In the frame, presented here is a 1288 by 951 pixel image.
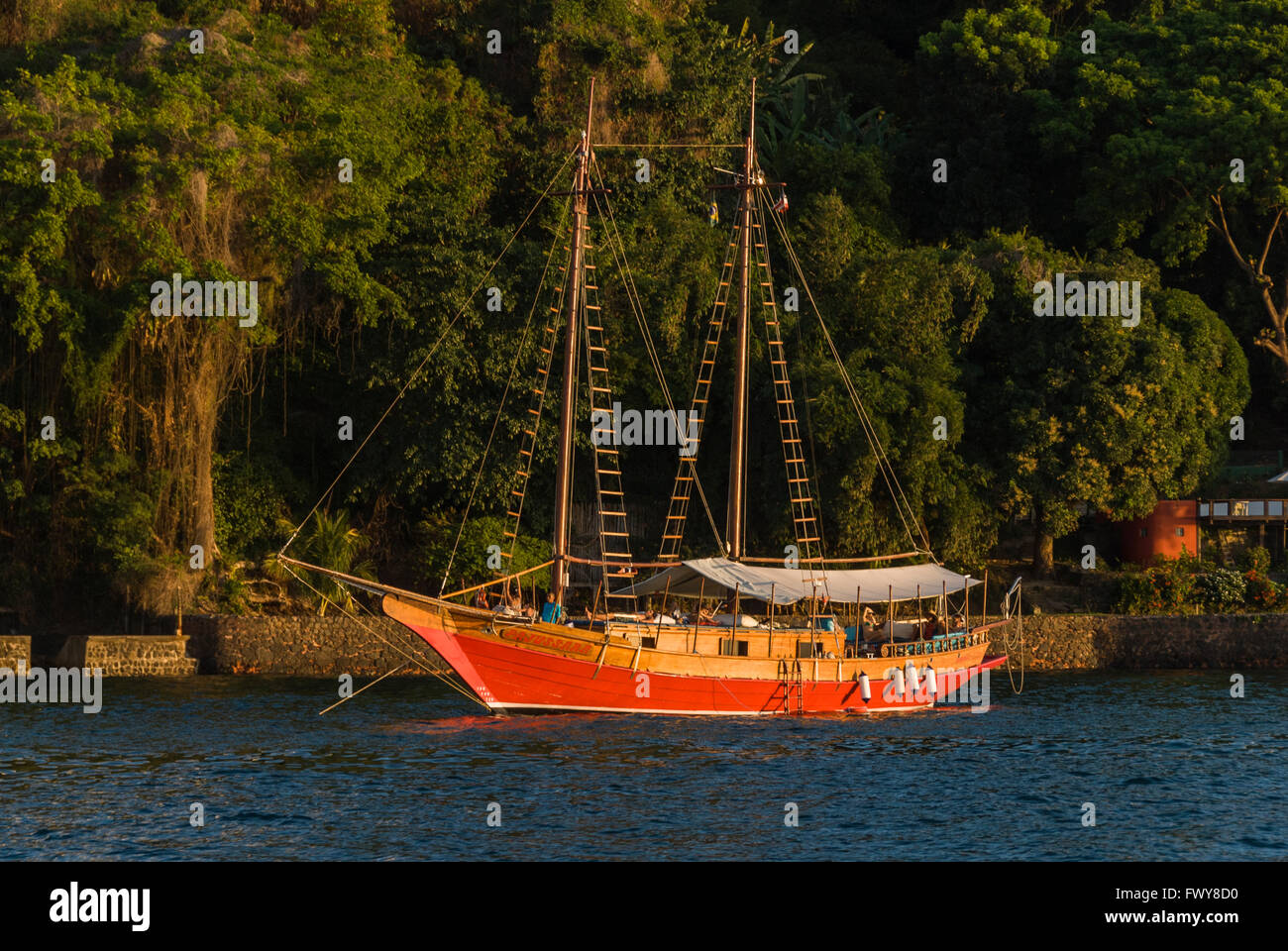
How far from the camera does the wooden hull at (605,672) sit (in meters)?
37.6

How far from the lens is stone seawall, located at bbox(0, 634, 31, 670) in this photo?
43.2 meters

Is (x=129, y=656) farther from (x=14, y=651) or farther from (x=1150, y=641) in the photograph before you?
(x=1150, y=641)

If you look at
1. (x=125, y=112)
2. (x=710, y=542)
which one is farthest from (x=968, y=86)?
(x=125, y=112)

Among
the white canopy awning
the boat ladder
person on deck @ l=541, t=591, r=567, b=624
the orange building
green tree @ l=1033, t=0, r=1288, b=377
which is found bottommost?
the boat ladder

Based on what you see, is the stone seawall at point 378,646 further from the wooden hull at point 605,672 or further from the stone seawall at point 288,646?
the wooden hull at point 605,672

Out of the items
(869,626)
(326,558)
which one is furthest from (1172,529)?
(326,558)

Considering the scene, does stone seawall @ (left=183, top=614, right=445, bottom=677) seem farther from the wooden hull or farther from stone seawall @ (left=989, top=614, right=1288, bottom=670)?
stone seawall @ (left=989, top=614, right=1288, bottom=670)

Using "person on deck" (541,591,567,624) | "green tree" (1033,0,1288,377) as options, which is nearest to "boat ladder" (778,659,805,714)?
"person on deck" (541,591,567,624)

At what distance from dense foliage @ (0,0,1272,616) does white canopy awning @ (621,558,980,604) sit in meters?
6.18

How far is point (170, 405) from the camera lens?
49094mm

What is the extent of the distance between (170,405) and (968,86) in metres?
35.6

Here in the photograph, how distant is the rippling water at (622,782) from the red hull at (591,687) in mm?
644

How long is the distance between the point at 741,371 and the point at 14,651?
20501 mm

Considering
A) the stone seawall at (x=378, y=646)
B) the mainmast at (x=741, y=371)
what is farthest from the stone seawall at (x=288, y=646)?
the mainmast at (x=741, y=371)
